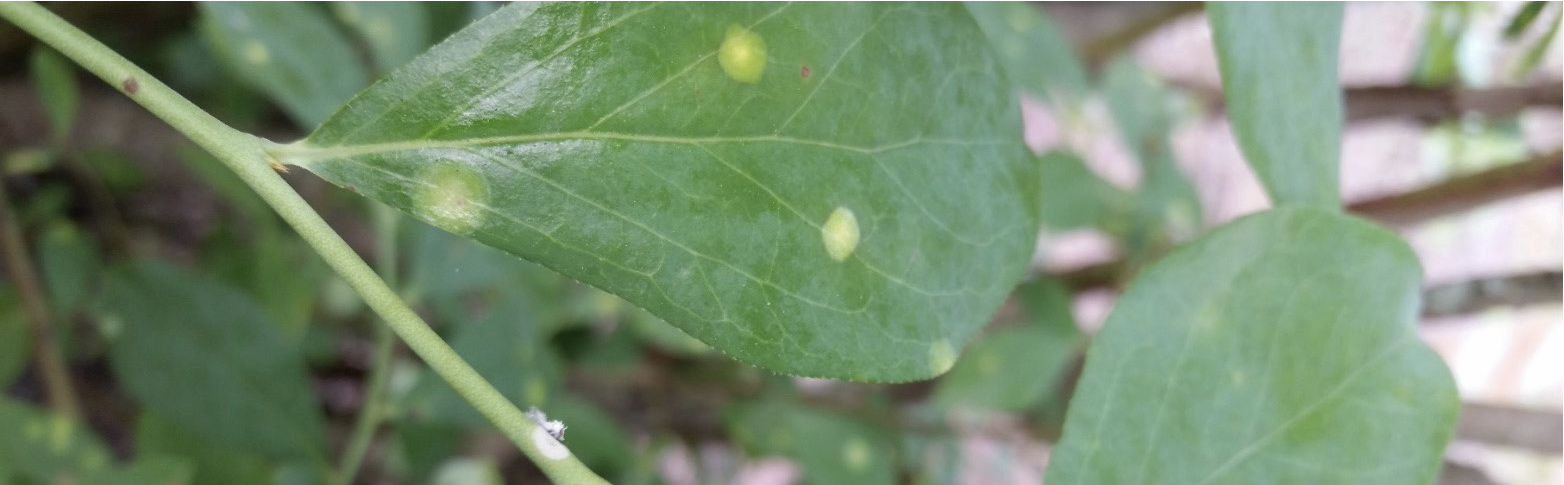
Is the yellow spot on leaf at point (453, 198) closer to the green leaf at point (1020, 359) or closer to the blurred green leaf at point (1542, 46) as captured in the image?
the blurred green leaf at point (1542, 46)

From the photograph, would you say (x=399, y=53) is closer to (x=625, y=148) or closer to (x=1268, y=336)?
(x=625, y=148)

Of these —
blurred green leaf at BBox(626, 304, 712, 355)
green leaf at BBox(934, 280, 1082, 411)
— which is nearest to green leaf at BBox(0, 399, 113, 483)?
blurred green leaf at BBox(626, 304, 712, 355)

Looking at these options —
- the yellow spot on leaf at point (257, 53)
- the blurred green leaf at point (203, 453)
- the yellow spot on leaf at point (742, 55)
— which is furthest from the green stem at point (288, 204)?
the blurred green leaf at point (203, 453)

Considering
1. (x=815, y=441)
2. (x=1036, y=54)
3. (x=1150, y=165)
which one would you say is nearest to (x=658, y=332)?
(x=815, y=441)

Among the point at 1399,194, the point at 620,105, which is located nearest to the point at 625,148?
the point at 620,105

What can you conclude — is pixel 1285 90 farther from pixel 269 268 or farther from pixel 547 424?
pixel 269 268
